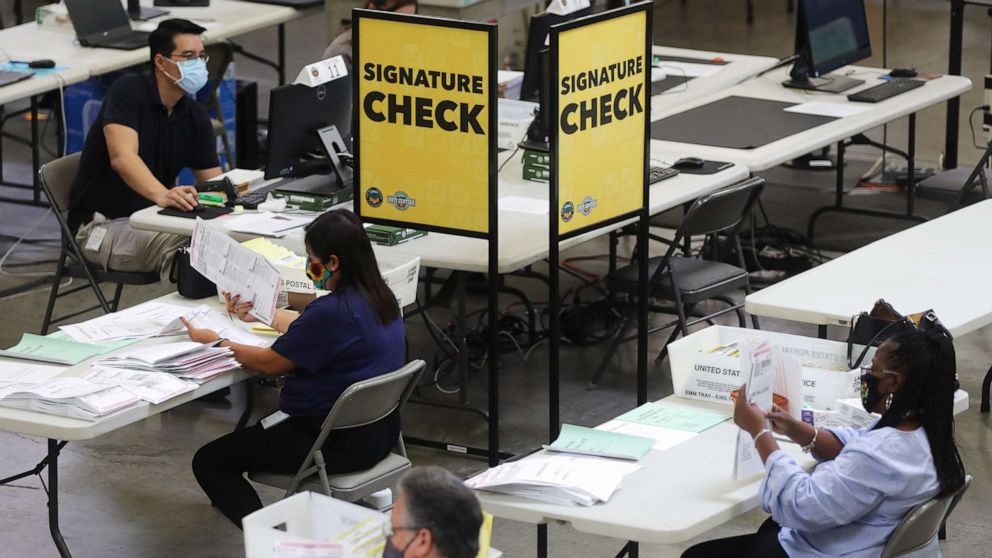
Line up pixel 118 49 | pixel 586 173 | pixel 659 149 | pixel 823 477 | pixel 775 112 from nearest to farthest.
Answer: pixel 823 477
pixel 586 173
pixel 659 149
pixel 775 112
pixel 118 49

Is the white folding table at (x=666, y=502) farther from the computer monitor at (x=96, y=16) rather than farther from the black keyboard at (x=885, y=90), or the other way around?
the computer monitor at (x=96, y=16)

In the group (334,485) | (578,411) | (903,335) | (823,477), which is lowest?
(578,411)

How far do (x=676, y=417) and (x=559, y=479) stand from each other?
0.57m

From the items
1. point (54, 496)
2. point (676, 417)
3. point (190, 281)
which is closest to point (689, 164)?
point (190, 281)

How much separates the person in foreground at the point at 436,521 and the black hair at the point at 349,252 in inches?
59.7

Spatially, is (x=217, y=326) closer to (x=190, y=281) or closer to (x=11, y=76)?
(x=190, y=281)

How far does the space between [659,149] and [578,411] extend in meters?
1.22

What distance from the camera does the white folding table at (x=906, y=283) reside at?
4.68m

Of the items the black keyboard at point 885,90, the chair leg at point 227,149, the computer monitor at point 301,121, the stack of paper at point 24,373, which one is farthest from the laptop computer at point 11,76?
the black keyboard at point 885,90

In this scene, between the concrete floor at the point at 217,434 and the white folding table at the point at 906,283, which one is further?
the concrete floor at the point at 217,434

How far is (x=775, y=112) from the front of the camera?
23.0 feet

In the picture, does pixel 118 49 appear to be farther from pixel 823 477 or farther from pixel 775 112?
pixel 823 477

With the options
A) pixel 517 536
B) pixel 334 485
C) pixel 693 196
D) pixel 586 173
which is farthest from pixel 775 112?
pixel 334 485

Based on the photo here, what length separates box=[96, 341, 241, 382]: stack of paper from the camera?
4.25 m
